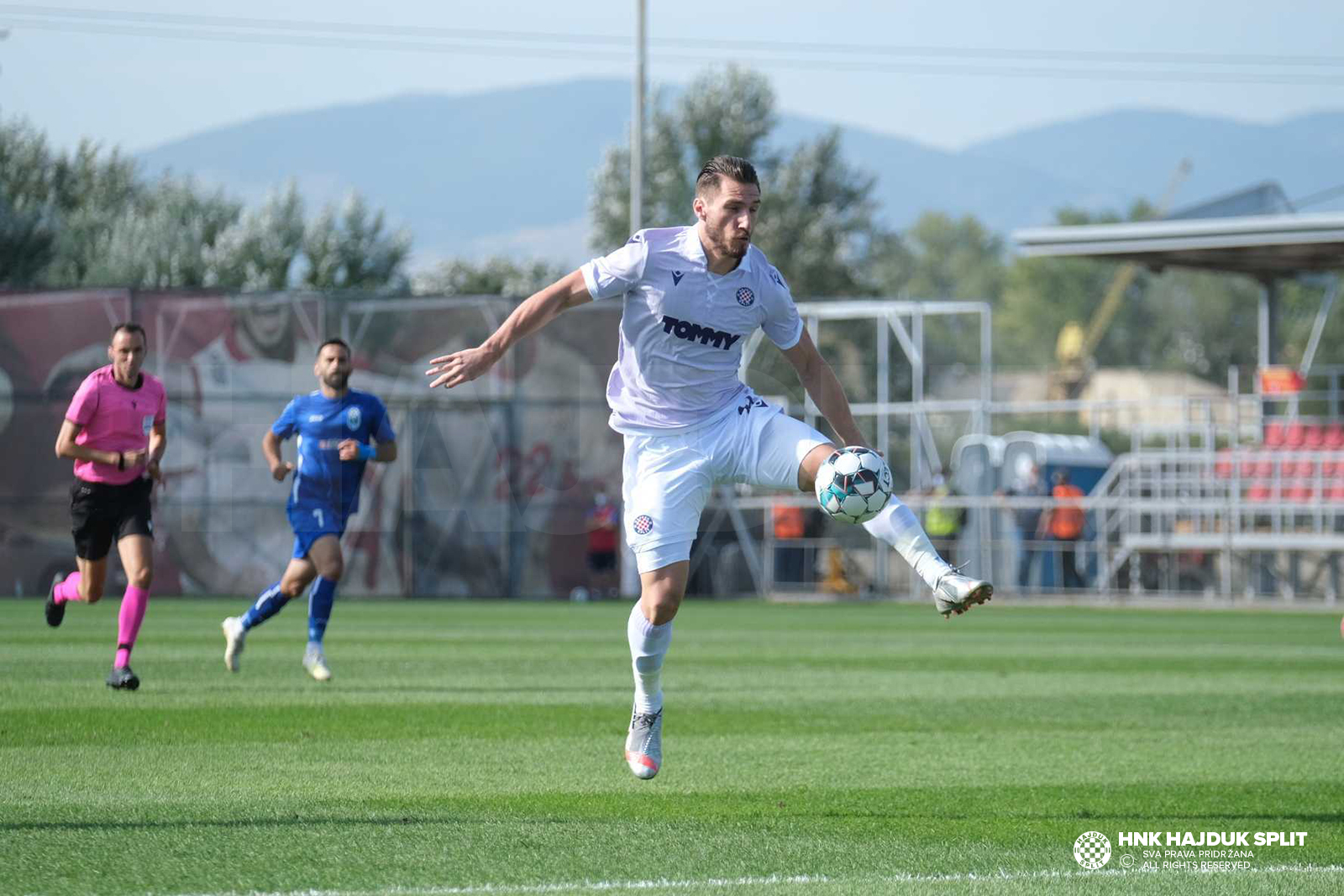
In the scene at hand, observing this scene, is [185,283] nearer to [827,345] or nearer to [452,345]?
[452,345]

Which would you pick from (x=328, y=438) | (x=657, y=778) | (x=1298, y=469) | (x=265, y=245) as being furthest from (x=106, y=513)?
(x=265, y=245)

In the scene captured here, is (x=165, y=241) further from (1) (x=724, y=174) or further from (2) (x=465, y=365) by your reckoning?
(2) (x=465, y=365)

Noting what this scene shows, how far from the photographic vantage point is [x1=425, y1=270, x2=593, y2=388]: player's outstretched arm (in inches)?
261

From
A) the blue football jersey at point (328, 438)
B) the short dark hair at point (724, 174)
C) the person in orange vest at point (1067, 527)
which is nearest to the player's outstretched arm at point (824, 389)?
the short dark hair at point (724, 174)

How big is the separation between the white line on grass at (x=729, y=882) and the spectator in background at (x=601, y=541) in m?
21.6

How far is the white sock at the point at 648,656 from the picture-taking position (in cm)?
736

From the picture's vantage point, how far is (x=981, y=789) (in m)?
7.43

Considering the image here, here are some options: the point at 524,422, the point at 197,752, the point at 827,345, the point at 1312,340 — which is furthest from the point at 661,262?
the point at 827,345

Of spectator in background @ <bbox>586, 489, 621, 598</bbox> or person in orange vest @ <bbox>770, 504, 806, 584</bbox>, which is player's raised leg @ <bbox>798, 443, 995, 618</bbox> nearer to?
spectator in background @ <bbox>586, 489, 621, 598</bbox>

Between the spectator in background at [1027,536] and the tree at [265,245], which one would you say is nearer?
the spectator in background at [1027,536]

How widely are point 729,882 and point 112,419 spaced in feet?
20.7

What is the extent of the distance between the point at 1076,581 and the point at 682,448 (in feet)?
76.9

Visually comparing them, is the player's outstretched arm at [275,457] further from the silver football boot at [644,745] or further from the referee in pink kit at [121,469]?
the silver football boot at [644,745]

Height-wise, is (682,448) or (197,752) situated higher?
(682,448)
